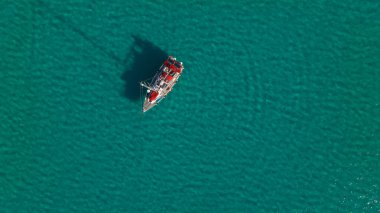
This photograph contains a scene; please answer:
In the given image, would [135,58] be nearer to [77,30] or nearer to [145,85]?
[145,85]

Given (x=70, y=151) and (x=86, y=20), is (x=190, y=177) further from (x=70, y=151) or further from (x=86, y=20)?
(x=86, y=20)

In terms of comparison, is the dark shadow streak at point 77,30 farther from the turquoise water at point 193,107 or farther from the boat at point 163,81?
the boat at point 163,81

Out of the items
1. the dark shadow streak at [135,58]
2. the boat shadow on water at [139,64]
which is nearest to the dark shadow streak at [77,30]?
the dark shadow streak at [135,58]

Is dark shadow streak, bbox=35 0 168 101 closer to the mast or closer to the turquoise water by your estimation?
the turquoise water

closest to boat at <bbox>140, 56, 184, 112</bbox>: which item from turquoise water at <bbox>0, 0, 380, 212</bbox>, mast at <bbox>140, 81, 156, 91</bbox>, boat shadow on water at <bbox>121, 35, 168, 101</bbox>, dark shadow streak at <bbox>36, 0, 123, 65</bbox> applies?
mast at <bbox>140, 81, 156, 91</bbox>

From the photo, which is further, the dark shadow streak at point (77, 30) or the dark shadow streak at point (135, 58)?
the dark shadow streak at point (135, 58)

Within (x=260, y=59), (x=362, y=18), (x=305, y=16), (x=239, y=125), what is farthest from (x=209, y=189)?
(x=362, y=18)

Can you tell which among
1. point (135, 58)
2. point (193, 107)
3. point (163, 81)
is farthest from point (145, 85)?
point (193, 107)
